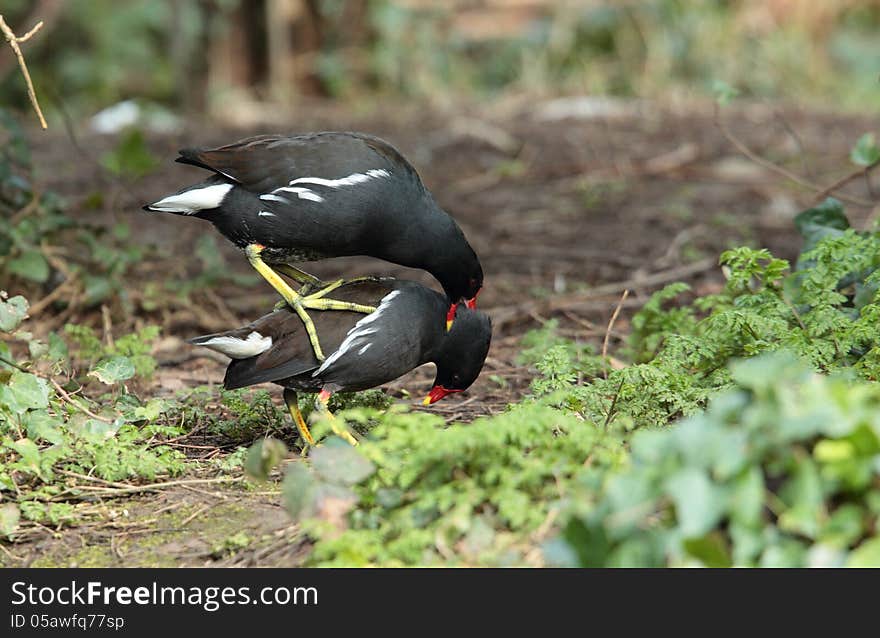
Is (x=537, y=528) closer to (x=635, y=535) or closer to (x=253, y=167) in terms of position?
(x=635, y=535)

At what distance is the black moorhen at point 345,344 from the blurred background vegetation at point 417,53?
8.01m

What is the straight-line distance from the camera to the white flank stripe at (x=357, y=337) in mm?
3855

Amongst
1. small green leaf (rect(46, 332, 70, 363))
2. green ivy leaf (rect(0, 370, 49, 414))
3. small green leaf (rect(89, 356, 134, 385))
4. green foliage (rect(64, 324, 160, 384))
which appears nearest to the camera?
green ivy leaf (rect(0, 370, 49, 414))

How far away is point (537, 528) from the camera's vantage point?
277 cm

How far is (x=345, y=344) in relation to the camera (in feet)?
12.7

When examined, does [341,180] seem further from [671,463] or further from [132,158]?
[132,158]

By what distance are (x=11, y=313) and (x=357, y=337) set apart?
116 centimetres

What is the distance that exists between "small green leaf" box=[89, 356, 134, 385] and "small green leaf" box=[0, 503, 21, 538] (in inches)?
27.7

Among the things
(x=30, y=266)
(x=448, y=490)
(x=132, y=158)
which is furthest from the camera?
(x=132, y=158)

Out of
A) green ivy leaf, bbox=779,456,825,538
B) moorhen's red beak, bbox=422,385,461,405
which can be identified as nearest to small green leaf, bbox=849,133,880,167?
moorhen's red beak, bbox=422,385,461,405

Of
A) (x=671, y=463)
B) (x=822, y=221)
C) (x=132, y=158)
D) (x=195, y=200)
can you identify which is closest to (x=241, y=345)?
(x=195, y=200)

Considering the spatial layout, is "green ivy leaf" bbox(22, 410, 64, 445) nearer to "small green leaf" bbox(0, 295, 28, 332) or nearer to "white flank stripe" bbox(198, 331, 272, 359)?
"small green leaf" bbox(0, 295, 28, 332)

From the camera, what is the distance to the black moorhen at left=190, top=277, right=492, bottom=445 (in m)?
3.85

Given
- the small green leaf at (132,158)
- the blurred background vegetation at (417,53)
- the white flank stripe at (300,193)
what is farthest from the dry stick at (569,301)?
the blurred background vegetation at (417,53)
